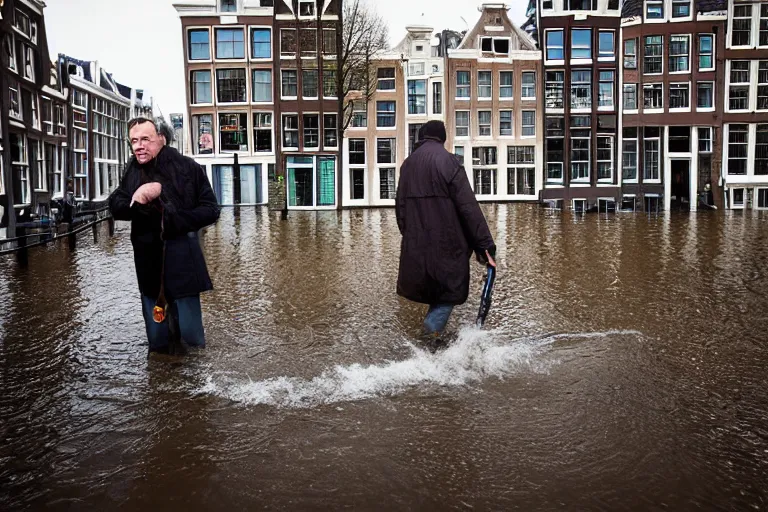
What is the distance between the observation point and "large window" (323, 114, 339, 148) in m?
37.7

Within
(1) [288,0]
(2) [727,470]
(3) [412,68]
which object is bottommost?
(2) [727,470]

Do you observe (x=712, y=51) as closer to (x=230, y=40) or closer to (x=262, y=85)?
(x=262, y=85)

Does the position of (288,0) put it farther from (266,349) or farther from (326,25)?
(266,349)

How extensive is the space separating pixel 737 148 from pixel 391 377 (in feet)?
123

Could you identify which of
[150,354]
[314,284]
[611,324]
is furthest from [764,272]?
[150,354]

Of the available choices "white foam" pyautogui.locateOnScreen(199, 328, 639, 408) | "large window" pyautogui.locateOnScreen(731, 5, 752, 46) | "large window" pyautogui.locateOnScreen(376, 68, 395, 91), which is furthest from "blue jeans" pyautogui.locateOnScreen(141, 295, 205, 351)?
"large window" pyautogui.locateOnScreen(731, 5, 752, 46)

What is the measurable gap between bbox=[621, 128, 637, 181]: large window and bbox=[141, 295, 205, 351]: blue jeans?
3628 centimetres

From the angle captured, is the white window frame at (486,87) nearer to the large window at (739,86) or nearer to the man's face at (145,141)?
the large window at (739,86)

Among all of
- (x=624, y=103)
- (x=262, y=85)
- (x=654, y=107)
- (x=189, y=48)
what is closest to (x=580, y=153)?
(x=624, y=103)

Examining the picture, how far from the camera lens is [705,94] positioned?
3747cm

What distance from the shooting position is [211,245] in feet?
47.4

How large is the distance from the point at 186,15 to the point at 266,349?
35.0 meters

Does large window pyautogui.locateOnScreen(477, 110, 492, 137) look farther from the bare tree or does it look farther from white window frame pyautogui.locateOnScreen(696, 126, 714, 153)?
white window frame pyautogui.locateOnScreen(696, 126, 714, 153)

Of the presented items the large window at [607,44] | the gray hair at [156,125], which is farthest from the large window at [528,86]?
the gray hair at [156,125]
